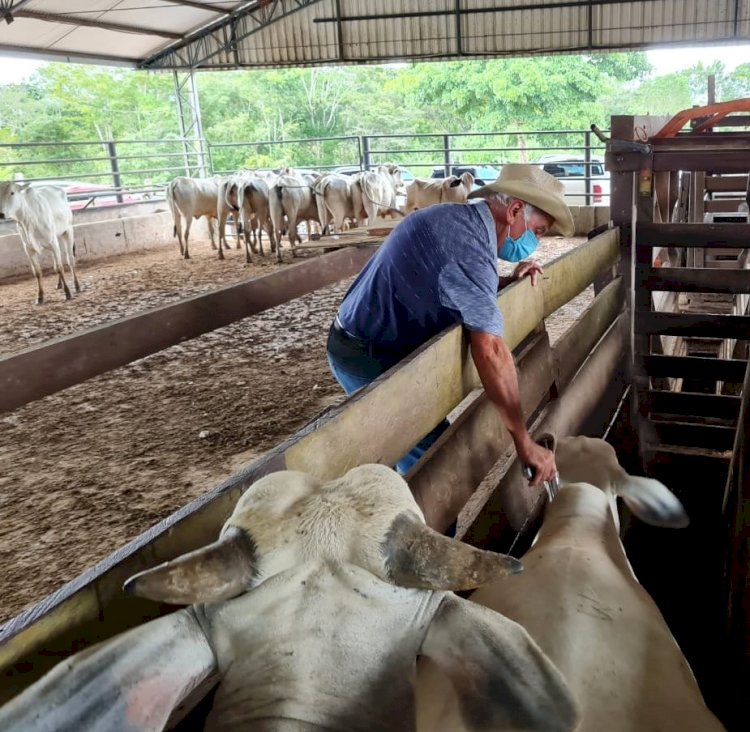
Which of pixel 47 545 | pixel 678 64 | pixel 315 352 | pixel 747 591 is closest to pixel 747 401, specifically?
pixel 747 591

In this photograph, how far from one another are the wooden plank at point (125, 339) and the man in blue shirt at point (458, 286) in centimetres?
73

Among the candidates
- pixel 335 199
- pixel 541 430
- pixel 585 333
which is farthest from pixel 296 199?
pixel 541 430

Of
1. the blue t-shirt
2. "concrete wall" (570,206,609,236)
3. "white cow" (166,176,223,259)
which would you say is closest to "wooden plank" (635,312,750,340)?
the blue t-shirt

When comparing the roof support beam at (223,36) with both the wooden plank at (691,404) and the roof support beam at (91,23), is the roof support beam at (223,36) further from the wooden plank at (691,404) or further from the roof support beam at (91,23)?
the wooden plank at (691,404)

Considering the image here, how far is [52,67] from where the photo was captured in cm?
2953

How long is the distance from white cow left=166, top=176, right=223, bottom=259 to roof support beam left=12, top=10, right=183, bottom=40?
157 inches

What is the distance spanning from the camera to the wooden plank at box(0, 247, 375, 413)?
2.75 meters

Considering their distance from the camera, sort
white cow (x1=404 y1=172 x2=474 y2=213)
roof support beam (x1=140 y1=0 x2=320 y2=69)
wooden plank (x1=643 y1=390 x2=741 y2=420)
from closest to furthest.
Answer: wooden plank (x1=643 y1=390 x2=741 y2=420) < white cow (x1=404 y1=172 x2=474 y2=213) < roof support beam (x1=140 y1=0 x2=320 y2=69)

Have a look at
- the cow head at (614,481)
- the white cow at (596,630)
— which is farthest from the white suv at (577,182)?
the white cow at (596,630)

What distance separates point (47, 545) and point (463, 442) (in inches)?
92.9

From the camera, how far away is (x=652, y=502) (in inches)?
86.9

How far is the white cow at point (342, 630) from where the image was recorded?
100 cm

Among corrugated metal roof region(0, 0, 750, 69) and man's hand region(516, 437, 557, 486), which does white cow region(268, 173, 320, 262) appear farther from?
man's hand region(516, 437, 557, 486)

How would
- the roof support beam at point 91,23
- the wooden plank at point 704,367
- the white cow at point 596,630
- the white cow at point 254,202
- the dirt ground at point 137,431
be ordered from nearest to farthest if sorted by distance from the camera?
the white cow at point 596,630, the dirt ground at point 137,431, the wooden plank at point 704,367, the white cow at point 254,202, the roof support beam at point 91,23
